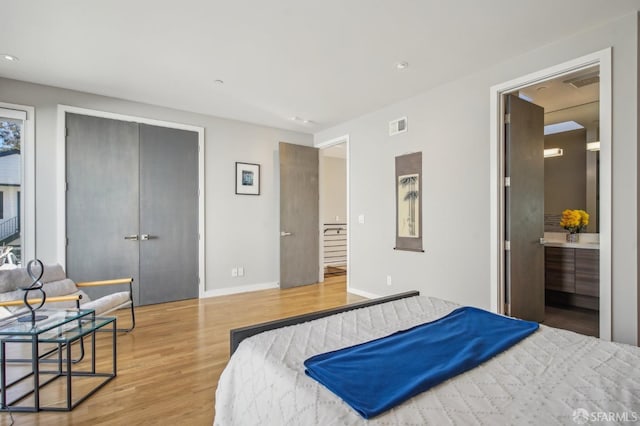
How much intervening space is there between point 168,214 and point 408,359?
4133 millimetres

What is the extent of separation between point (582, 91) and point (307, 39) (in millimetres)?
3359

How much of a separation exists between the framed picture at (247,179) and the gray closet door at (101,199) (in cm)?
147

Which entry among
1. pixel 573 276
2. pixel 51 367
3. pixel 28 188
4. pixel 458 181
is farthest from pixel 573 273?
pixel 28 188

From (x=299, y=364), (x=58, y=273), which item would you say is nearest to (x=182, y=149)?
(x=58, y=273)

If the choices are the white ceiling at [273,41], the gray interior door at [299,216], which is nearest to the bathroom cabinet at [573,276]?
the white ceiling at [273,41]

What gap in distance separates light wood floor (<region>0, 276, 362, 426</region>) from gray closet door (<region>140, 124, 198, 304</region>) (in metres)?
0.30

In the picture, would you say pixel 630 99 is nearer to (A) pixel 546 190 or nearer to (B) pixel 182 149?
(A) pixel 546 190

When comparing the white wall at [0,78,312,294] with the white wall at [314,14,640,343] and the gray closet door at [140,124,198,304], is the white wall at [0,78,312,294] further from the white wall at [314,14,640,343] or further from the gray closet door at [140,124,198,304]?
the white wall at [314,14,640,343]

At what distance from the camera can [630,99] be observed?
239cm

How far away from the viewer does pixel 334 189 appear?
803 centimetres

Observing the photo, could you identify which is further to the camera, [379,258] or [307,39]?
[379,258]

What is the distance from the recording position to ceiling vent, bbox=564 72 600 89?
3.34 metres

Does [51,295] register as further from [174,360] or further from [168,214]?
[168,214]

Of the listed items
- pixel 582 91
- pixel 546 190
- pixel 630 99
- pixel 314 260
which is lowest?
pixel 314 260
